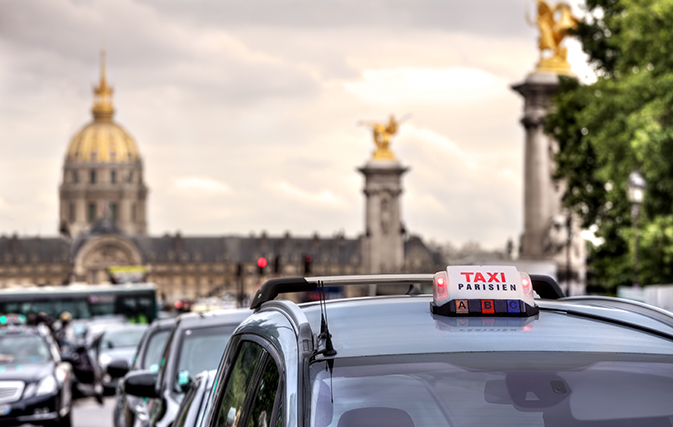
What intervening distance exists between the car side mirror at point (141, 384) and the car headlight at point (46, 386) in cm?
810

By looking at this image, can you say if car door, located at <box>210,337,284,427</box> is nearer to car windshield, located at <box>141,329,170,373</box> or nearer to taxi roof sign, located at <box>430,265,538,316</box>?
taxi roof sign, located at <box>430,265,538,316</box>

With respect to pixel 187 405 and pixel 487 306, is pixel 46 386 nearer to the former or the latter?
pixel 187 405

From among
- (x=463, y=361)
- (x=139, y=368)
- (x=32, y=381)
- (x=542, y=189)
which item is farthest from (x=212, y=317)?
(x=542, y=189)

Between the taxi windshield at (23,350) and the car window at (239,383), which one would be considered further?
the taxi windshield at (23,350)

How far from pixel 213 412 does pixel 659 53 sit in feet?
96.1

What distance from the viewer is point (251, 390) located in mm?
4066

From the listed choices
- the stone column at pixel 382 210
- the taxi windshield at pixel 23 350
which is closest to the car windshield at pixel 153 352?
the taxi windshield at pixel 23 350

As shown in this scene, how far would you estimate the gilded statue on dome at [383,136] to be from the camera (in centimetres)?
10219

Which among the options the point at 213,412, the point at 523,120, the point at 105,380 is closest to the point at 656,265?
the point at 105,380

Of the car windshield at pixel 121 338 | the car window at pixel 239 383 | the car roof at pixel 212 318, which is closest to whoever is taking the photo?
the car window at pixel 239 383

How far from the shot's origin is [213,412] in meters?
4.65

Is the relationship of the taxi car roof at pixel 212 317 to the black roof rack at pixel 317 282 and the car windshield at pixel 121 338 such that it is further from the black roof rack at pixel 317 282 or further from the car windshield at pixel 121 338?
the car windshield at pixel 121 338

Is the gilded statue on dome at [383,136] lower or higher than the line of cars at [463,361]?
higher

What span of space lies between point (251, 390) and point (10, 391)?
40.9 feet
